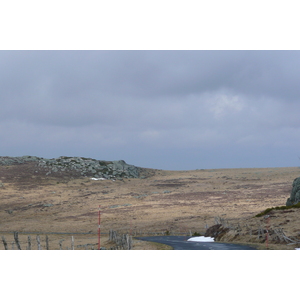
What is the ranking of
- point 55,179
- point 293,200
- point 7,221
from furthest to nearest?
point 55,179 → point 7,221 → point 293,200

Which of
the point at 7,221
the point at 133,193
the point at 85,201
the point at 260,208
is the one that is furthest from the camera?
the point at 133,193

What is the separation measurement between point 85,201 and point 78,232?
34232 mm

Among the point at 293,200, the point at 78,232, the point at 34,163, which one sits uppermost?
the point at 34,163

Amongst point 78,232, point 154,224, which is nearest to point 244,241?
point 154,224

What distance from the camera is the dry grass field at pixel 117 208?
161ft

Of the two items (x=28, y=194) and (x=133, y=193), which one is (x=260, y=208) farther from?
(x=28, y=194)

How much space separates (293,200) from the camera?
44656mm

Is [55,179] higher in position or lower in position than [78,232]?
higher

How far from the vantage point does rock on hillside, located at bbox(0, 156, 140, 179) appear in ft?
451

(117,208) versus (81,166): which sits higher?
(81,166)

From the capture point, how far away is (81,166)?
148m

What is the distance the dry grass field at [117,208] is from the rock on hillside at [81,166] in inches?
646

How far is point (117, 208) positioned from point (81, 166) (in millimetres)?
78080

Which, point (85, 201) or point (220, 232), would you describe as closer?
point (220, 232)
